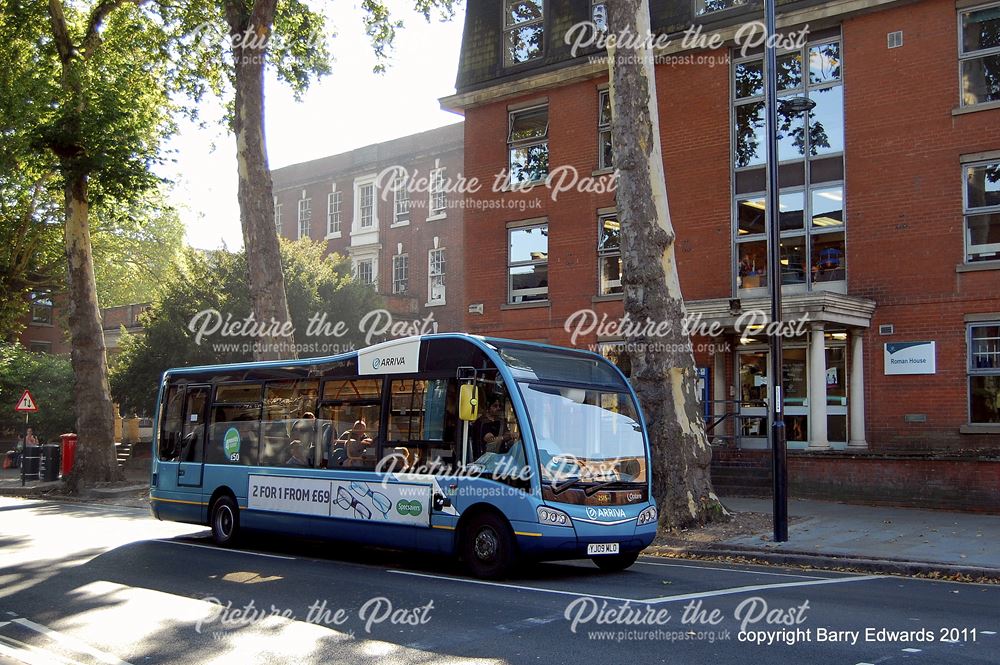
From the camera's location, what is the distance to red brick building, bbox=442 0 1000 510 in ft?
63.9

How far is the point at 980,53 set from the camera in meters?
19.7

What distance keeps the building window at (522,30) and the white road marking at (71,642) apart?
2116 cm

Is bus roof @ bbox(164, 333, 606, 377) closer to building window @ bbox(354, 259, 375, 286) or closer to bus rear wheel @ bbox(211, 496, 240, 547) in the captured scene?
bus rear wheel @ bbox(211, 496, 240, 547)

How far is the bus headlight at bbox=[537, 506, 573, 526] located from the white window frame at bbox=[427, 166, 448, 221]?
32132 mm

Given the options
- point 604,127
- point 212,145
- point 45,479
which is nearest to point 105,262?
point 45,479

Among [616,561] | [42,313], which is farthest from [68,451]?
[42,313]

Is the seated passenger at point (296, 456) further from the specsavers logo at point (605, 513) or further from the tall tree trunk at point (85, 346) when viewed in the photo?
the tall tree trunk at point (85, 346)

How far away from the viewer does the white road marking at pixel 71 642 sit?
7121mm

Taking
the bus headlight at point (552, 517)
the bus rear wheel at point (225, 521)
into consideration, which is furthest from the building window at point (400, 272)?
the bus headlight at point (552, 517)

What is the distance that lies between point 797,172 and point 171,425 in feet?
48.7

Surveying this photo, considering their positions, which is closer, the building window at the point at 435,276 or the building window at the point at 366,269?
the building window at the point at 435,276

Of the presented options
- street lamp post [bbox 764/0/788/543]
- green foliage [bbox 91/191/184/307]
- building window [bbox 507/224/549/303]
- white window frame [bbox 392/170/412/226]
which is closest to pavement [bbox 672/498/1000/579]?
street lamp post [bbox 764/0/788/543]

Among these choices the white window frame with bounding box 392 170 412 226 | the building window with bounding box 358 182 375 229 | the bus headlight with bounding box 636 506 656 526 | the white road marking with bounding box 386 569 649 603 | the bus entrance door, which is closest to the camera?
the white road marking with bounding box 386 569 649 603

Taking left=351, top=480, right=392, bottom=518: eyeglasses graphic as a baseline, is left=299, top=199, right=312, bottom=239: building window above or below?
above
